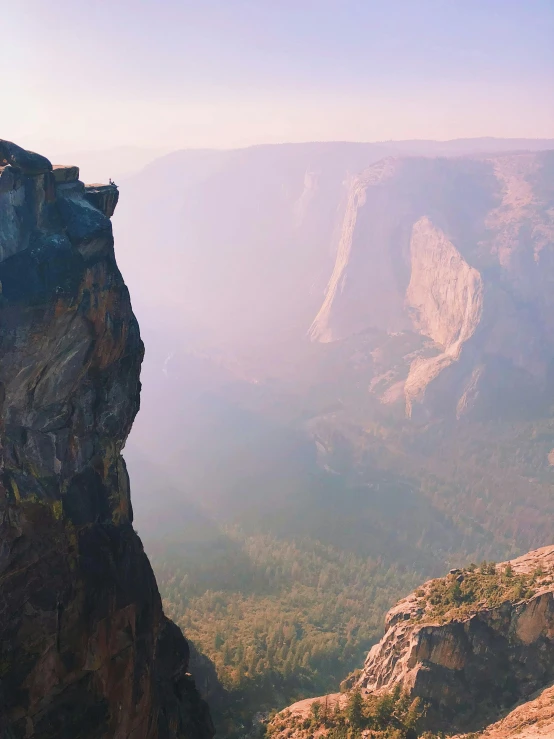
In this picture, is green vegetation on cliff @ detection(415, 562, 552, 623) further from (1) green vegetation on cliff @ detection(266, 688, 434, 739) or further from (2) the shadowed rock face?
(2) the shadowed rock face

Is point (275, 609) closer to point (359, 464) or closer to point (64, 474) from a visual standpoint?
point (64, 474)

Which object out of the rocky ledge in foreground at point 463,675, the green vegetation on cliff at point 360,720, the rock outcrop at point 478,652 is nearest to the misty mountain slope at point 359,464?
the green vegetation on cliff at point 360,720

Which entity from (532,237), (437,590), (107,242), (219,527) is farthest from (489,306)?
(107,242)

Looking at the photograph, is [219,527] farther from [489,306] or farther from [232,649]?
[489,306]

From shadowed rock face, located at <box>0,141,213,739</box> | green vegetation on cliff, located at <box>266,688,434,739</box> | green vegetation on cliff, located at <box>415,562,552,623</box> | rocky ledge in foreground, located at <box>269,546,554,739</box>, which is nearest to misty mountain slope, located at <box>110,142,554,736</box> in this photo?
green vegetation on cliff, located at <box>266,688,434,739</box>

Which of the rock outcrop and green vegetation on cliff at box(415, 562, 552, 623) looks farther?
green vegetation on cliff at box(415, 562, 552, 623)

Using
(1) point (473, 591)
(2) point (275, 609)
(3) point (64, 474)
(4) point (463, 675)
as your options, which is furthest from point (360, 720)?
(2) point (275, 609)
